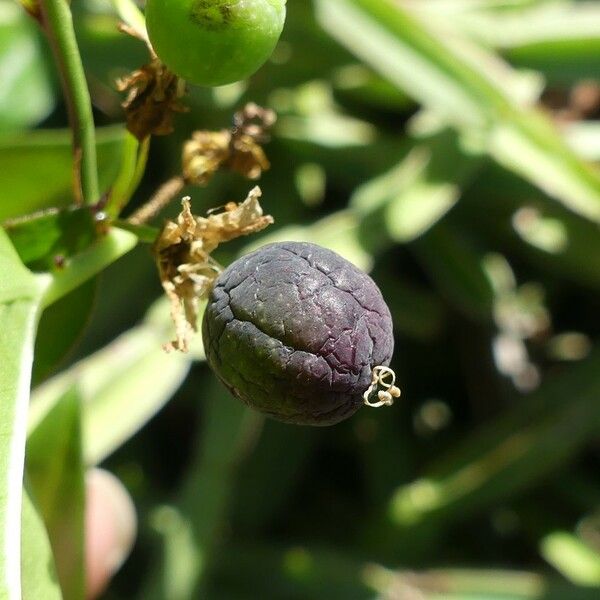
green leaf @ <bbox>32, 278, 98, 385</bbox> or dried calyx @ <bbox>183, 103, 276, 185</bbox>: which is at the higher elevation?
dried calyx @ <bbox>183, 103, 276, 185</bbox>

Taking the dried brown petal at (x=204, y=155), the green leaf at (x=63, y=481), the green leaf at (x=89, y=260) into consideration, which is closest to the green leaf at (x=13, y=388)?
the green leaf at (x=89, y=260)

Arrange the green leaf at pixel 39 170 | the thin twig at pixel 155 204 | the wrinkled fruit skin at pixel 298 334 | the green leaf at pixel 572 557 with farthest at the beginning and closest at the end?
the green leaf at pixel 572 557, the green leaf at pixel 39 170, the thin twig at pixel 155 204, the wrinkled fruit skin at pixel 298 334

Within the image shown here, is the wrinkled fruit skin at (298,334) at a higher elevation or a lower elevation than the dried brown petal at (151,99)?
lower

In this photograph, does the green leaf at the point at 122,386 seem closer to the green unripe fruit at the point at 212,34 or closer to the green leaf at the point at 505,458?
the green leaf at the point at 505,458

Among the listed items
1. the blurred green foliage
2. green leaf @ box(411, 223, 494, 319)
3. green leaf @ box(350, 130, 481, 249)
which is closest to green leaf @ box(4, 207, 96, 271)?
the blurred green foliage

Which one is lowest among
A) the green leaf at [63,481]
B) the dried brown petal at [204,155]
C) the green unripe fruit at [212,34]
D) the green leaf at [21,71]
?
the green leaf at [63,481]

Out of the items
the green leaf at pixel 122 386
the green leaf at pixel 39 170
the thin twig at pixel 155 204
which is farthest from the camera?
the green leaf at pixel 122 386

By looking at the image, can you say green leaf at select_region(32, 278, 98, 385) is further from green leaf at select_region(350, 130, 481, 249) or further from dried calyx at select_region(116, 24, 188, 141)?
green leaf at select_region(350, 130, 481, 249)
